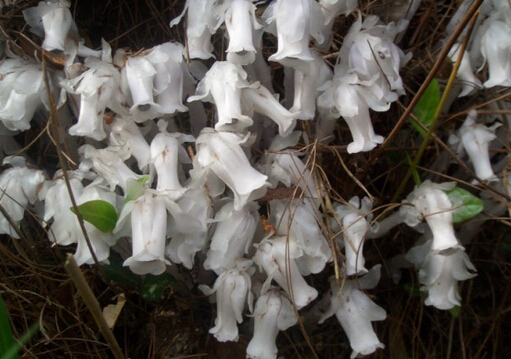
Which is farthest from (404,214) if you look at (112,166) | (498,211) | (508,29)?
(112,166)

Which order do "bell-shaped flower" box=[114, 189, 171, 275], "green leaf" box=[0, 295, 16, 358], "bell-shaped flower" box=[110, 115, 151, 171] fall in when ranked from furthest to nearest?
"bell-shaped flower" box=[110, 115, 151, 171], "bell-shaped flower" box=[114, 189, 171, 275], "green leaf" box=[0, 295, 16, 358]

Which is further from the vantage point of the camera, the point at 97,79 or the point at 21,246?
the point at 21,246

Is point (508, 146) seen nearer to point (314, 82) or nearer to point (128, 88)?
point (314, 82)

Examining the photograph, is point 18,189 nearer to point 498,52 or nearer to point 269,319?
point 269,319

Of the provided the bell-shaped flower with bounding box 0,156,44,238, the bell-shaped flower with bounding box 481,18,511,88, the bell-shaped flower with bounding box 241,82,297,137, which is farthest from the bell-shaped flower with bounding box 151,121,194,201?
the bell-shaped flower with bounding box 481,18,511,88

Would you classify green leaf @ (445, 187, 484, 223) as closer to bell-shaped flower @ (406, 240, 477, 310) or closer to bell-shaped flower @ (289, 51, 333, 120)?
bell-shaped flower @ (406, 240, 477, 310)

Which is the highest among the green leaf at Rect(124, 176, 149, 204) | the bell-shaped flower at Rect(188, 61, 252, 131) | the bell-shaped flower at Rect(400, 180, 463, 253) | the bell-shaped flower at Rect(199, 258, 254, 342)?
the bell-shaped flower at Rect(188, 61, 252, 131)
